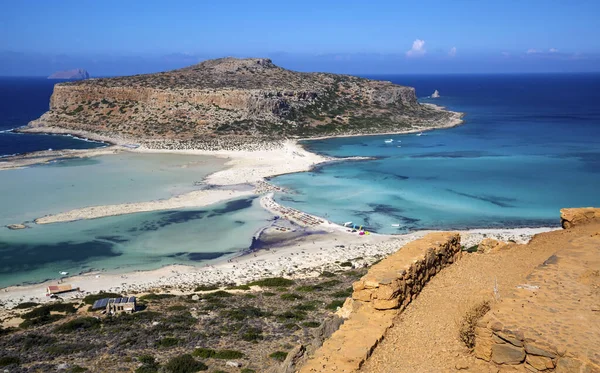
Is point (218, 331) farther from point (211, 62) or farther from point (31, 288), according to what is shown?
point (211, 62)

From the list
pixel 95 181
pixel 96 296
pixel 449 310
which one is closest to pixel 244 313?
pixel 96 296

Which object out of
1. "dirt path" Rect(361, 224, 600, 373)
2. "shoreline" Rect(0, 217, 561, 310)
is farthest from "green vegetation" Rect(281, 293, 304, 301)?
"dirt path" Rect(361, 224, 600, 373)

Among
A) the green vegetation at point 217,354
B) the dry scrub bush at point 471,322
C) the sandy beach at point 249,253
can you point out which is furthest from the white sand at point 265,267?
the dry scrub bush at point 471,322

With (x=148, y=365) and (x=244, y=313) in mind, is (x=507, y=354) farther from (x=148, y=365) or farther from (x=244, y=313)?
(x=244, y=313)

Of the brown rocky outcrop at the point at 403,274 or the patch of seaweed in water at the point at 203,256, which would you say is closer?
the brown rocky outcrop at the point at 403,274

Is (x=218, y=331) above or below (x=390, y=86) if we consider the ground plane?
below

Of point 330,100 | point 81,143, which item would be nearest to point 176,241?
point 81,143

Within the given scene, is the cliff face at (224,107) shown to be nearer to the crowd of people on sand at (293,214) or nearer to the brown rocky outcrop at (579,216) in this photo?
the crowd of people on sand at (293,214)
